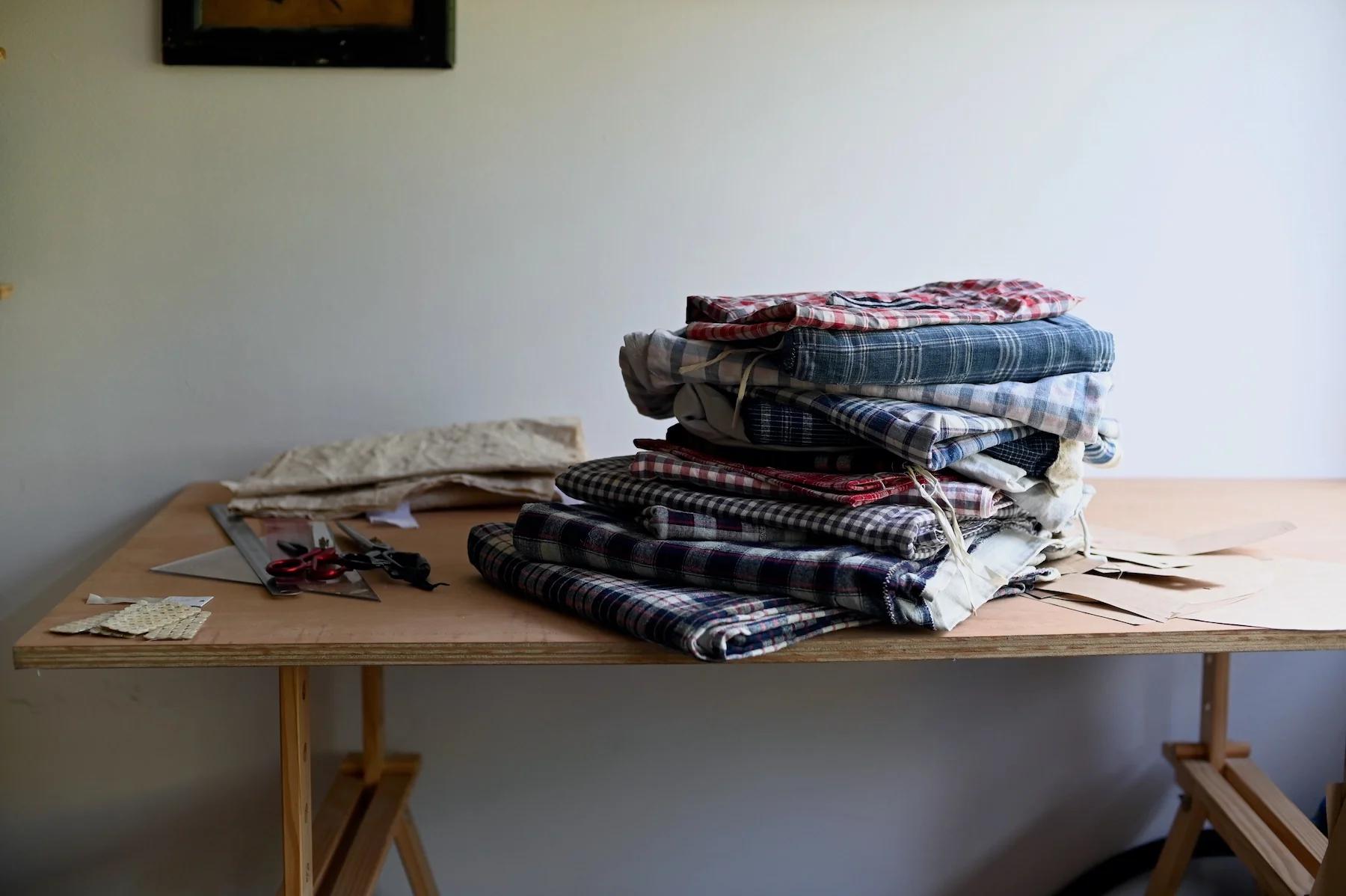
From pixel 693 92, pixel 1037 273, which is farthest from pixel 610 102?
pixel 1037 273

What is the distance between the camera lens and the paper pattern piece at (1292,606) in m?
0.95

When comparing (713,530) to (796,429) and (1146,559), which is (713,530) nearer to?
(796,429)

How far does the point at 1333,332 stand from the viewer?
1639 mm

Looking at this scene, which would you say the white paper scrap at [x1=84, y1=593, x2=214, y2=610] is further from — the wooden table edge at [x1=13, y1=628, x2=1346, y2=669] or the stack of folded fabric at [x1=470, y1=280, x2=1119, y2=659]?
the stack of folded fabric at [x1=470, y1=280, x2=1119, y2=659]

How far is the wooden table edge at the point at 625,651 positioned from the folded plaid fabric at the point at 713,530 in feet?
0.36

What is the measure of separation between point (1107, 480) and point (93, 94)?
1.46 meters

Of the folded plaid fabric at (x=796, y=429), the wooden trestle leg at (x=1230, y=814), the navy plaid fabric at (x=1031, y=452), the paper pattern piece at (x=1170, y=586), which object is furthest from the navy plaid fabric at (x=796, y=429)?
the wooden trestle leg at (x=1230, y=814)

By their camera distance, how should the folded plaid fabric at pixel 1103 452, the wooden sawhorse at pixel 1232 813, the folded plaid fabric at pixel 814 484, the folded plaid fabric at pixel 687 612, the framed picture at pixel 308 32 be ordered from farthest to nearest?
1. the framed picture at pixel 308 32
2. the wooden sawhorse at pixel 1232 813
3. the folded plaid fabric at pixel 1103 452
4. the folded plaid fabric at pixel 814 484
5. the folded plaid fabric at pixel 687 612

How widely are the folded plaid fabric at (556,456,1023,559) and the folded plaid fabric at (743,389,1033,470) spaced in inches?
2.1

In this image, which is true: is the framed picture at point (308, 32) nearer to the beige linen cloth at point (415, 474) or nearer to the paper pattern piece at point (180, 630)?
the beige linen cloth at point (415, 474)

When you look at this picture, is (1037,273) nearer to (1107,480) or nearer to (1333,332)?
(1107,480)

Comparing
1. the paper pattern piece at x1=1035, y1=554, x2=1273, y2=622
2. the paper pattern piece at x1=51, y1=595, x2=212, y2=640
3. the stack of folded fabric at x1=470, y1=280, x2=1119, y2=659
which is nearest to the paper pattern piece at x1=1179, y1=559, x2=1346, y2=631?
the paper pattern piece at x1=1035, y1=554, x2=1273, y2=622

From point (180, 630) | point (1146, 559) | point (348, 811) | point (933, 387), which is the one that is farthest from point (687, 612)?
point (348, 811)

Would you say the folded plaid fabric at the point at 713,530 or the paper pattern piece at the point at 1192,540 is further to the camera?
the paper pattern piece at the point at 1192,540
